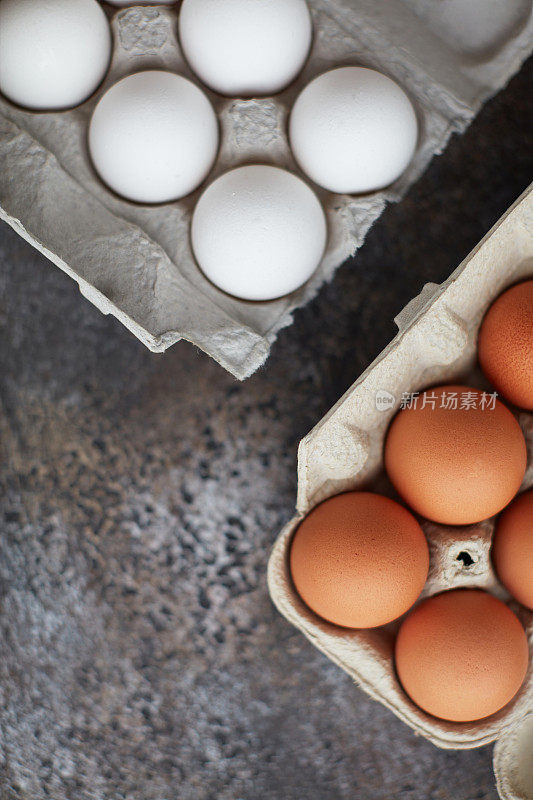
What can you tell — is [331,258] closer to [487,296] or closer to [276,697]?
[487,296]

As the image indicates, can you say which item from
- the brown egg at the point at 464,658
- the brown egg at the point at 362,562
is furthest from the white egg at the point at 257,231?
the brown egg at the point at 464,658

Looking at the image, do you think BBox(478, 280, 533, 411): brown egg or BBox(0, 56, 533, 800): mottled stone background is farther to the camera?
BBox(0, 56, 533, 800): mottled stone background

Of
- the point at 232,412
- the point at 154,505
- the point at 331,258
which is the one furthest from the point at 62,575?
the point at 331,258

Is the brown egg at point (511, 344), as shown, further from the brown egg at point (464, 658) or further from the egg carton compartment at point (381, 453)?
the brown egg at point (464, 658)

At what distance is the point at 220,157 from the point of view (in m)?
0.90

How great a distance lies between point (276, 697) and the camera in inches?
37.5

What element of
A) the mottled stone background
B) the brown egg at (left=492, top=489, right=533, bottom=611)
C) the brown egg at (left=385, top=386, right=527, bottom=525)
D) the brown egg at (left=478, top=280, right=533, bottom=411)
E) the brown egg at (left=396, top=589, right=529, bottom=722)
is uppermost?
the brown egg at (left=478, top=280, right=533, bottom=411)

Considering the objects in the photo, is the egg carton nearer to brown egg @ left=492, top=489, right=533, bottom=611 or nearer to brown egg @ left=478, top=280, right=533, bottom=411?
brown egg @ left=478, top=280, right=533, bottom=411

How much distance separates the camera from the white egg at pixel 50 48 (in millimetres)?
809

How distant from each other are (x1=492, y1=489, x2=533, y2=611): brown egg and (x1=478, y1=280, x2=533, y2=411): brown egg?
12 cm

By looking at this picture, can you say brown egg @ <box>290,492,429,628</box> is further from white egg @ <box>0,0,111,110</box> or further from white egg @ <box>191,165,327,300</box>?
white egg @ <box>0,0,111,110</box>

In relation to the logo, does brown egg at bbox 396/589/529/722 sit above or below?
below

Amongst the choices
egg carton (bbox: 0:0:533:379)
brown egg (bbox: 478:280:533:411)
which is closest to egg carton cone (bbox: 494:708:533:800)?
brown egg (bbox: 478:280:533:411)

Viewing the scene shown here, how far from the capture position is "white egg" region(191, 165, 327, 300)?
794 mm
